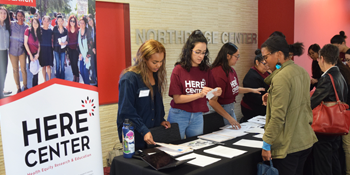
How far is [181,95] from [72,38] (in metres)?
1.24

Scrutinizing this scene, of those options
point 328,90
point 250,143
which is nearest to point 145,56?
point 250,143

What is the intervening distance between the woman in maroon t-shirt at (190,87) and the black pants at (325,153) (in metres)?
1.29

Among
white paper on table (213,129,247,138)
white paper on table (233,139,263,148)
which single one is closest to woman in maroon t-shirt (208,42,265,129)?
white paper on table (213,129,247,138)

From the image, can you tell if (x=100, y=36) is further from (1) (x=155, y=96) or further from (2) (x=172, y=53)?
(1) (x=155, y=96)

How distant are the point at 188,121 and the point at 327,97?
1406 millimetres

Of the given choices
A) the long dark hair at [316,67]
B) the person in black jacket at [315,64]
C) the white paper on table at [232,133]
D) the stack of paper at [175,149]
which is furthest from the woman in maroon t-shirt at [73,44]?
the long dark hair at [316,67]

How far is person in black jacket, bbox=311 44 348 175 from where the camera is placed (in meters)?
2.72

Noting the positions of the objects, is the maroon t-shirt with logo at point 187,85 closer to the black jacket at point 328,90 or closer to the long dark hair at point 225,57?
the long dark hair at point 225,57

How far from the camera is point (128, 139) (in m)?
1.94

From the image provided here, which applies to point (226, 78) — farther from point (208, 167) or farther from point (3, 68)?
point (3, 68)

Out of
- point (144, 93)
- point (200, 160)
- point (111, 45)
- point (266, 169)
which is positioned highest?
point (111, 45)

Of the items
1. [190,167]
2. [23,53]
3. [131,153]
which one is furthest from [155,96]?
[23,53]

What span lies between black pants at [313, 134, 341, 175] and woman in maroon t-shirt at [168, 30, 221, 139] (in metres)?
1.29

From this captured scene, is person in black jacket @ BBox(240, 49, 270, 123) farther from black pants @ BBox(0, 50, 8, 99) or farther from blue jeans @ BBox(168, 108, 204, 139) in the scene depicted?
black pants @ BBox(0, 50, 8, 99)
